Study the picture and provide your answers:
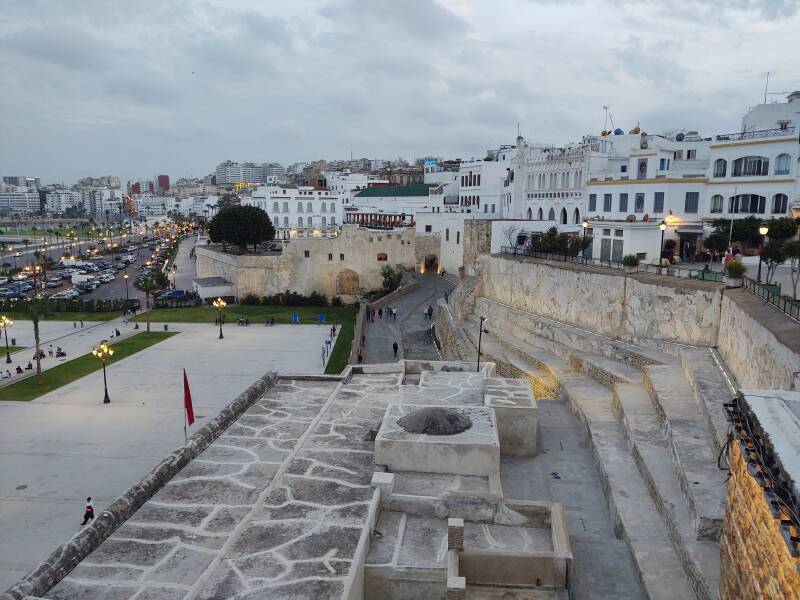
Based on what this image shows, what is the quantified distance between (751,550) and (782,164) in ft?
82.5

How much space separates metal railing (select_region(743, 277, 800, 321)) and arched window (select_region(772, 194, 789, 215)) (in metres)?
11.1

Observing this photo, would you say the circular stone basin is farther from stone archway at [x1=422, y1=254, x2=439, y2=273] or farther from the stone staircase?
stone archway at [x1=422, y1=254, x2=439, y2=273]

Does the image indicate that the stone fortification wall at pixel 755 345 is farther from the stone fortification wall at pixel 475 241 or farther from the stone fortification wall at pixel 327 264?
the stone fortification wall at pixel 327 264

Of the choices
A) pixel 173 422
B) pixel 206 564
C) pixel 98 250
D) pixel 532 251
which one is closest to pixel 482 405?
pixel 206 564

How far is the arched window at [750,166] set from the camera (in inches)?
1010

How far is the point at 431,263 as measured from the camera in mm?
48344

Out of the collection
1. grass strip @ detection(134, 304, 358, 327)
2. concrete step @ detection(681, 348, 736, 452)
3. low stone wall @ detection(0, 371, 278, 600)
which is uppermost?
concrete step @ detection(681, 348, 736, 452)

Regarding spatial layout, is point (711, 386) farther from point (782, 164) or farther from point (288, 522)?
point (782, 164)

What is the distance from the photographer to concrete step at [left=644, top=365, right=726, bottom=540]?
835cm

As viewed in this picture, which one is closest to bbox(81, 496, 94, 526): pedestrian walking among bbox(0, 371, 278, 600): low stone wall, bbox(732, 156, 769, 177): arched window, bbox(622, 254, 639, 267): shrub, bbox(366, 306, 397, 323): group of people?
bbox(0, 371, 278, 600): low stone wall

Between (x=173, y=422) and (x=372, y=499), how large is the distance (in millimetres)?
11950

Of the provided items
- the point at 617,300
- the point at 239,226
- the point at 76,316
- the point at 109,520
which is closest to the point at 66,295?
the point at 76,316

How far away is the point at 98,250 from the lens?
8662 cm

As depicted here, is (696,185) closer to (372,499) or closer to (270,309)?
(372,499)
